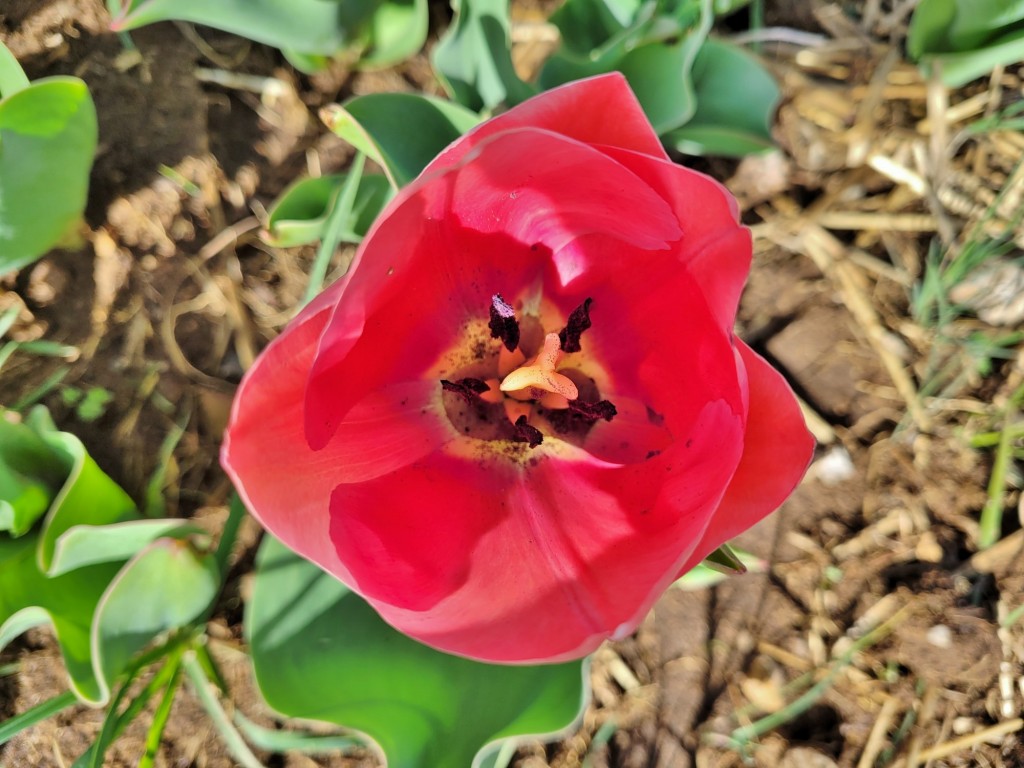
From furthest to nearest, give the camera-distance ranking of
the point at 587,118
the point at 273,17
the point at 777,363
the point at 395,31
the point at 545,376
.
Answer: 1. the point at 777,363
2. the point at 395,31
3. the point at 273,17
4. the point at 545,376
5. the point at 587,118

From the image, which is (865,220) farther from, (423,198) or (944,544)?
(423,198)

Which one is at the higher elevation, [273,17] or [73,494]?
[273,17]

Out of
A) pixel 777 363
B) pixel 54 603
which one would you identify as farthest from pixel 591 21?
pixel 54 603

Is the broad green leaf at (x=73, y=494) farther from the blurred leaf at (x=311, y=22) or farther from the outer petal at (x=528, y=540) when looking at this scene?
the blurred leaf at (x=311, y=22)

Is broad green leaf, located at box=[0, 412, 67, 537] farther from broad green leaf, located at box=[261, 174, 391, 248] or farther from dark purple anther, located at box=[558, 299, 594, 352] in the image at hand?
dark purple anther, located at box=[558, 299, 594, 352]

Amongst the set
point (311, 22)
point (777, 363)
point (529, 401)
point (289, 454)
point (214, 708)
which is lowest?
point (777, 363)

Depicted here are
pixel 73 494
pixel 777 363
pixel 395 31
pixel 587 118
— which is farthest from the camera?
pixel 777 363

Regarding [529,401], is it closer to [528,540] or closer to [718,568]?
[528,540]

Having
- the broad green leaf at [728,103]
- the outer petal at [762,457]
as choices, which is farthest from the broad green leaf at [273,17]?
the outer petal at [762,457]

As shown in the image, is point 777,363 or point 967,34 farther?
point 777,363
